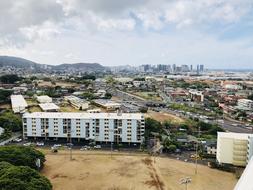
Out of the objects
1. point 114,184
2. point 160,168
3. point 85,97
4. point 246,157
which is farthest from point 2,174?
point 85,97

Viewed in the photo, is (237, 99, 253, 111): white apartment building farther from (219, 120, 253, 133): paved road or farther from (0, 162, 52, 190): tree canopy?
(0, 162, 52, 190): tree canopy

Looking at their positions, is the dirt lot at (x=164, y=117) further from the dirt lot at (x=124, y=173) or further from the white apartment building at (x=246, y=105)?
the white apartment building at (x=246, y=105)

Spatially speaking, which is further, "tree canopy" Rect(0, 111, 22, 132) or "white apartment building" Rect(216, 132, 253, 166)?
"tree canopy" Rect(0, 111, 22, 132)

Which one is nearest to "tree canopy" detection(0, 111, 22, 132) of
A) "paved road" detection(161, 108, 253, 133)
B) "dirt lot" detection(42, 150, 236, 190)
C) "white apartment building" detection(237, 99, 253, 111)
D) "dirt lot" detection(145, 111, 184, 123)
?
"dirt lot" detection(42, 150, 236, 190)

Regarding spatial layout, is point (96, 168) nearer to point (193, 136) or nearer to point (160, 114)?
point (193, 136)

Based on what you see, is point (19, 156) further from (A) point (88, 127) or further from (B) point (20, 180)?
(A) point (88, 127)

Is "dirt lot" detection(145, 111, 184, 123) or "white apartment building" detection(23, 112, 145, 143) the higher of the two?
"white apartment building" detection(23, 112, 145, 143)
